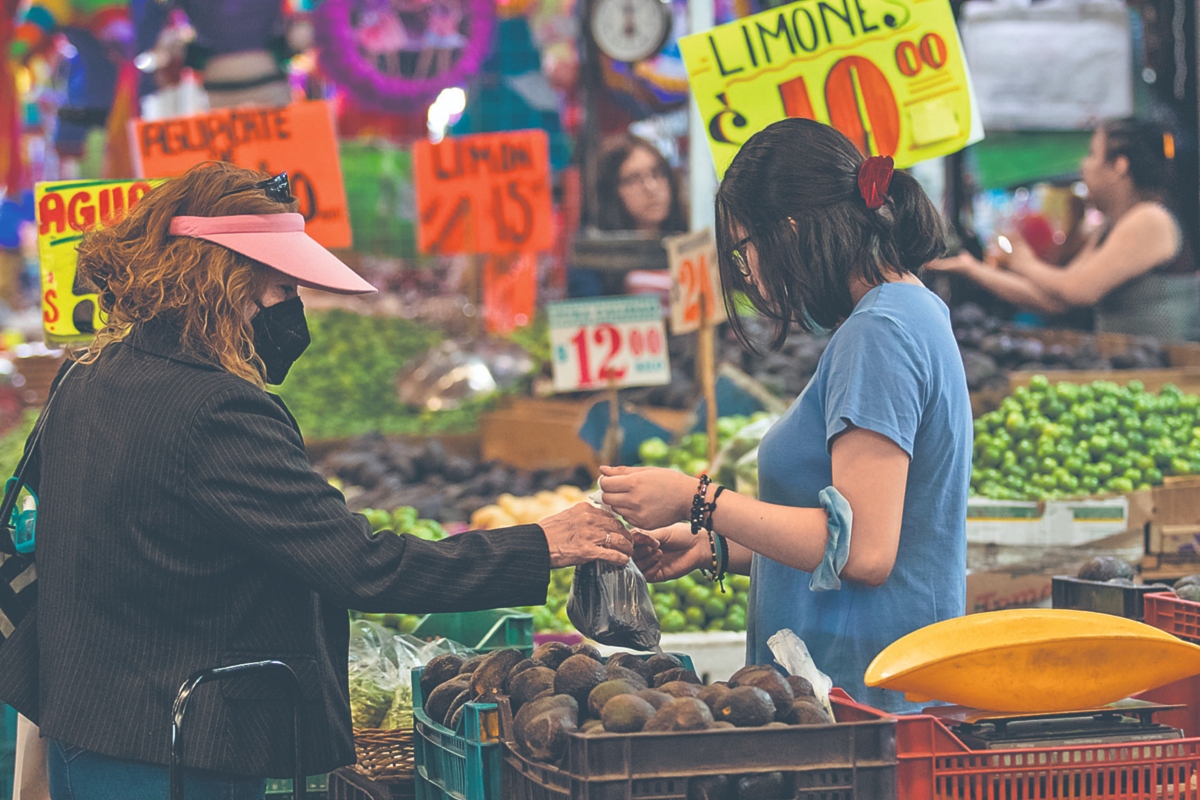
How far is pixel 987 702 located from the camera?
→ 1.79m

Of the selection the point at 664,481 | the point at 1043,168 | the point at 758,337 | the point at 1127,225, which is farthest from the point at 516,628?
the point at 1043,168

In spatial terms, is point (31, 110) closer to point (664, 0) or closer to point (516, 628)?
point (664, 0)

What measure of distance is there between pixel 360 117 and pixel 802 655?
8.71 metres

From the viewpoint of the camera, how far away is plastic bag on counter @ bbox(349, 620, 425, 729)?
9.29 ft

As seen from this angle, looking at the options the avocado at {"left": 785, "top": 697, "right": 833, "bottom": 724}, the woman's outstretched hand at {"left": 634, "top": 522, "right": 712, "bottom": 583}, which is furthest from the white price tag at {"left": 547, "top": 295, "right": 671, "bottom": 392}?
the avocado at {"left": 785, "top": 697, "right": 833, "bottom": 724}

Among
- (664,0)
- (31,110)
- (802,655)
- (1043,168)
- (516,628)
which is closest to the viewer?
(802,655)

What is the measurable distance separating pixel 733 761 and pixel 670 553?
0.91m

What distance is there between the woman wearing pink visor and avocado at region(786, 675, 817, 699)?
48 centimetres

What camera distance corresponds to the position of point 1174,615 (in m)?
2.42

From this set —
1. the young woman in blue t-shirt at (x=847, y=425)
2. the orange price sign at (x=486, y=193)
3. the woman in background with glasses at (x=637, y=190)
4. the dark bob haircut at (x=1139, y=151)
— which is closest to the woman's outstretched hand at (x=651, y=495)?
the young woman in blue t-shirt at (x=847, y=425)

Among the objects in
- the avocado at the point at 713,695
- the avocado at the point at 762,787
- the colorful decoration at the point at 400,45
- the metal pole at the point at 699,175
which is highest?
the colorful decoration at the point at 400,45

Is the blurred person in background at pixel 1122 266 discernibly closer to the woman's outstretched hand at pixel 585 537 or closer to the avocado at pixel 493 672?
the woman's outstretched hand at pixel 585 537

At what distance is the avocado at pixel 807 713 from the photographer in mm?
1702

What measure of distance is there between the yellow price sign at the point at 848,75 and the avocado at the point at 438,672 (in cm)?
174
